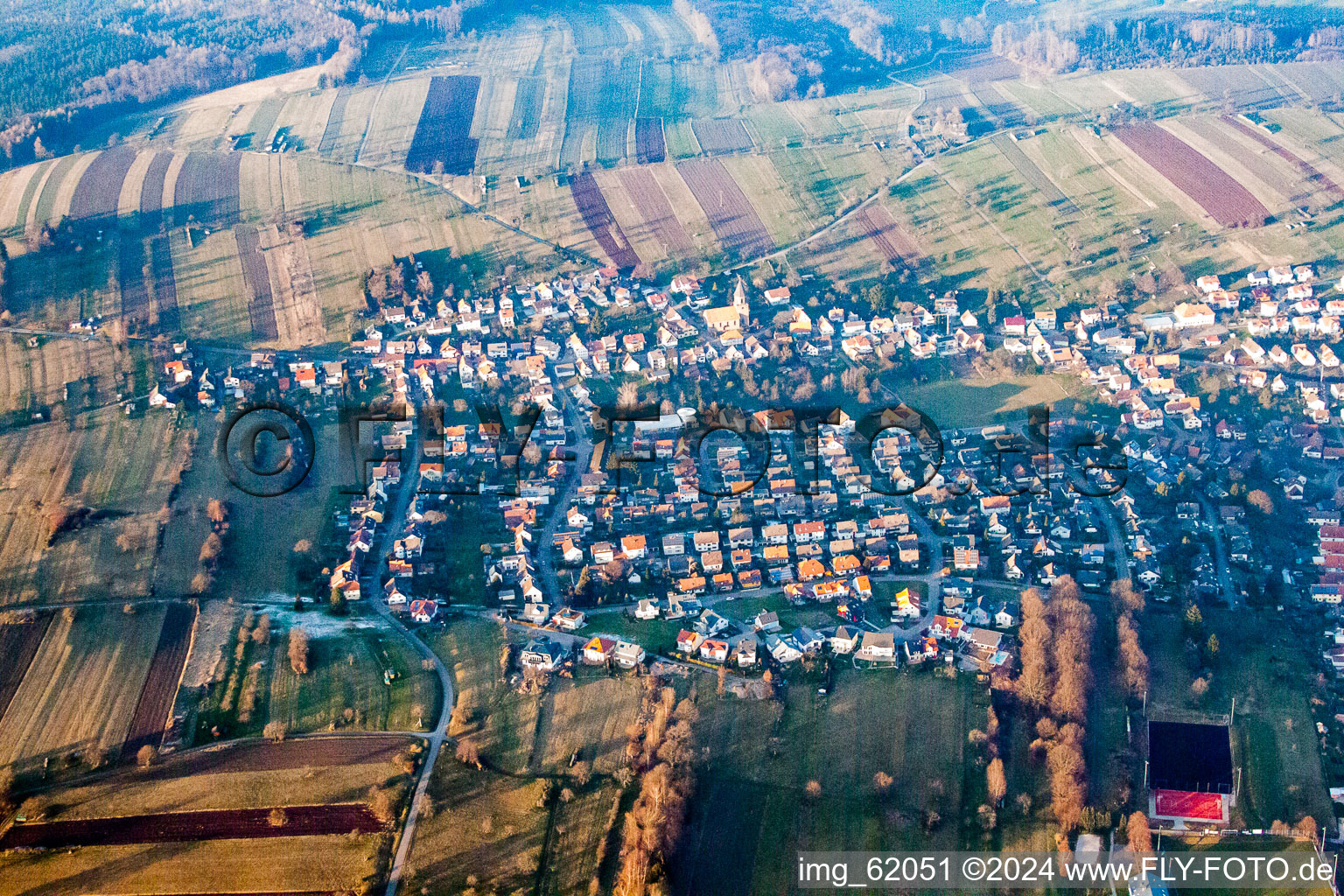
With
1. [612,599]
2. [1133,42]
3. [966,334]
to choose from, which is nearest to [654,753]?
[612,599]

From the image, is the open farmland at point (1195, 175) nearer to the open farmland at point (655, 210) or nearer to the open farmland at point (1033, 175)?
the open farmland at point (1033, 175)

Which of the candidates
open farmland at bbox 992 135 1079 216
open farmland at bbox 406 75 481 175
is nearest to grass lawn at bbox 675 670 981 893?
open farmland at bbox 992 135 1079 216

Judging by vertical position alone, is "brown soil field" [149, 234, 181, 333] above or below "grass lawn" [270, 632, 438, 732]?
above

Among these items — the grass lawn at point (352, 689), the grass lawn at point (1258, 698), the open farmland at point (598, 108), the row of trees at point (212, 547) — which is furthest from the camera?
the open farmland at point (598, 108)

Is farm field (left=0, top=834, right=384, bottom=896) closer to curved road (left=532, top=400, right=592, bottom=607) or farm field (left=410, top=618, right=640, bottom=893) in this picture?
farm field (left=410, top=618, right=640, bottom=893)

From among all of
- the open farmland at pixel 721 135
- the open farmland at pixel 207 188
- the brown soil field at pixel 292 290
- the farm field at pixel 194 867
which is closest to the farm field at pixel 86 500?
the brown soil field at pixel 292 290
